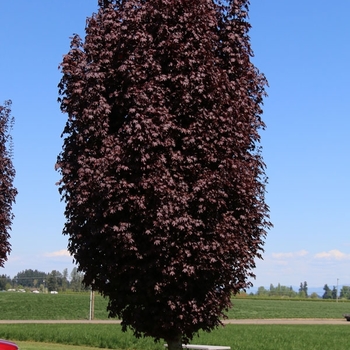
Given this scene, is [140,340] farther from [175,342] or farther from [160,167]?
[160,167]

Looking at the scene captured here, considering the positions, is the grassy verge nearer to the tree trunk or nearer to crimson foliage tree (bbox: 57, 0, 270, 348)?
the tree trunk

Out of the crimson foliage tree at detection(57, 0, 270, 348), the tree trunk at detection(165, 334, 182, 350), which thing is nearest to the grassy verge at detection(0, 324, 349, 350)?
the tree trunk at detection(165, 334, 182, 350)

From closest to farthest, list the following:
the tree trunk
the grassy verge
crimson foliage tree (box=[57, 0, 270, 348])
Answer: crimson foliage tree (box=[57, 0, 270, 348])
the tree trunk
the grassy verge

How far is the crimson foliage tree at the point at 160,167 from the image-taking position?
1405 cm

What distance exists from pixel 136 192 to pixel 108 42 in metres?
3.57

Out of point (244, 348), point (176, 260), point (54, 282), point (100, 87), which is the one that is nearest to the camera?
point (176, 260)

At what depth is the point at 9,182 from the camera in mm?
25234

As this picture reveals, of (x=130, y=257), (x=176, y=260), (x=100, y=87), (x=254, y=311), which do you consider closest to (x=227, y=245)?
(x=176, y=260)

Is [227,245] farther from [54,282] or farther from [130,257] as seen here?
[54,282]

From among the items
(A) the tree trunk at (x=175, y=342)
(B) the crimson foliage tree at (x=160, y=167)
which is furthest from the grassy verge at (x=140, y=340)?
(B) the crimson foliage tree at (x=160, y=167)

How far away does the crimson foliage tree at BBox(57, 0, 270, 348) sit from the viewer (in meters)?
14.0

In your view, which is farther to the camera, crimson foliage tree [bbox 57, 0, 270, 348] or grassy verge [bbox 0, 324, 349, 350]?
grassy verge [bbox 0, 324, 349, 350]

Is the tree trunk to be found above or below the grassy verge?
above

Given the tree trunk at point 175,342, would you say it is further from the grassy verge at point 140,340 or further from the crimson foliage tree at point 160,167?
the grassy verge at point 140,340
